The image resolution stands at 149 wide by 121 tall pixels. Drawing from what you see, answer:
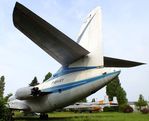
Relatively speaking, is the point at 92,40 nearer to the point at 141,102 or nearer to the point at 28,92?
the point at 28,92

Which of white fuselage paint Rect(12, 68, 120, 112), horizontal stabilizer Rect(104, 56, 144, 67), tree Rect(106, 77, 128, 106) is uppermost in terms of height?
tree Rect(106, 77, 128, 106)

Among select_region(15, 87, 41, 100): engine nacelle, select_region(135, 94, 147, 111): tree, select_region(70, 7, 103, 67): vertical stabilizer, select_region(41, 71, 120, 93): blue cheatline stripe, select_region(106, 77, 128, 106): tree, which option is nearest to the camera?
select_region(41, 71, 120, 93): blue cheatline stripe

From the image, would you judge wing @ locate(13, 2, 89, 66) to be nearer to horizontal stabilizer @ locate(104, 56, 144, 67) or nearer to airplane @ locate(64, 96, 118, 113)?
horizontal stabilizer @ locate(104, 56, 144, 67)

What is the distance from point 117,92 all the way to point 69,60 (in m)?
51.5

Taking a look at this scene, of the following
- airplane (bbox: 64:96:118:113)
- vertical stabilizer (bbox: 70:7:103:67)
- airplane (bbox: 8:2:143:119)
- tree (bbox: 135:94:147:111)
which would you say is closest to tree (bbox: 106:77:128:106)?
airplane (bbox: 64:96:118:113)

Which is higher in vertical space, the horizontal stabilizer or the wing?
the wing

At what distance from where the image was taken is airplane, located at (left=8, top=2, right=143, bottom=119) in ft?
37.6

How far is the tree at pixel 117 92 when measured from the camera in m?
63.8

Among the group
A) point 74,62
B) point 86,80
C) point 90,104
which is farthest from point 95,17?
point 90,104

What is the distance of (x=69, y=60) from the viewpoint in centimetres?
1453

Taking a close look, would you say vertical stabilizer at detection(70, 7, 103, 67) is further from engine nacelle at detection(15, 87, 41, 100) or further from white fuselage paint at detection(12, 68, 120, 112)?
engine nacelle at detection(15, 87, 41, 100)

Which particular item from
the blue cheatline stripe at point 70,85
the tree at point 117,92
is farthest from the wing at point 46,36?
the tree at point 117,92

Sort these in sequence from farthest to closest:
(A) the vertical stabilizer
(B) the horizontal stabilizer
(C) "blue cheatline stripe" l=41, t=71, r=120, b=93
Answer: (B) the horizontal stabilizer → (A) the vertical stabilizer → (C) "blue cheatline stripe" l=41, t=71, r=120, b=93

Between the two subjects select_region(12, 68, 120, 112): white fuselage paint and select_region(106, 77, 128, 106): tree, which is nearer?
select_region(12, 68, 120, 112): white fuselage paint
